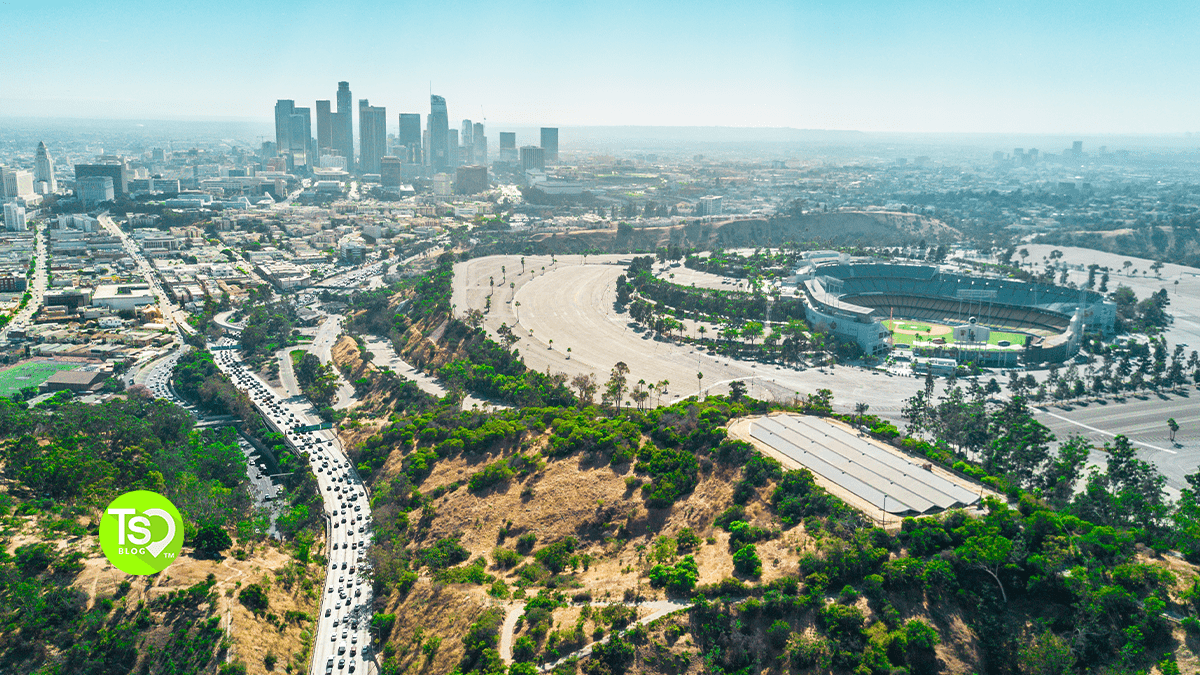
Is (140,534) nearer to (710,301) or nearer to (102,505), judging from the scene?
(102,505)

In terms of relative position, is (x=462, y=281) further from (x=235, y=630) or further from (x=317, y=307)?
(x=235, y=630)

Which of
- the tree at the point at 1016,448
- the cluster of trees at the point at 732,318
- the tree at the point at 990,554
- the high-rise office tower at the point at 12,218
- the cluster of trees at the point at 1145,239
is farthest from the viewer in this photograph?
the high-rise office tower at the point at 12,218

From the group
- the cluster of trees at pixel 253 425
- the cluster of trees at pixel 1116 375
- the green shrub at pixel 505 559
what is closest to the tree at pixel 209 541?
the cluster of trees at pixel 253 425

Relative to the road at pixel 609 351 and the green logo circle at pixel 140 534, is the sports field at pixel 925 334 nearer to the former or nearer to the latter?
the road at pixel 609 351

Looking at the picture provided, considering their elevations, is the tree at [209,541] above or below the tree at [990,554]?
below

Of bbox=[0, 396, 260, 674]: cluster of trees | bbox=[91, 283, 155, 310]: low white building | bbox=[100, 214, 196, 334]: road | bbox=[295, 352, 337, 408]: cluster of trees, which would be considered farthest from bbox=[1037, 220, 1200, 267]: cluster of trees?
bbox=[91, 283, 155, 310]: low white building

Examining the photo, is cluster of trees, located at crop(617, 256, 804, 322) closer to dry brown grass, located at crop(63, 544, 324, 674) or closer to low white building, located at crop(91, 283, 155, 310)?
dry brown grass, located at crop(63, 544, 324, 674)

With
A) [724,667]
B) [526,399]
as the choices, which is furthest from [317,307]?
[724,667]
